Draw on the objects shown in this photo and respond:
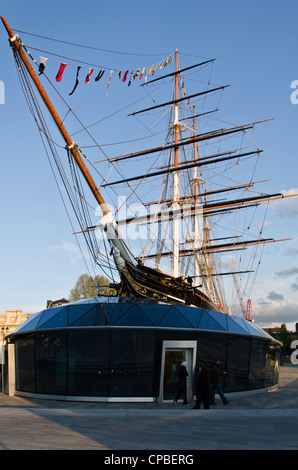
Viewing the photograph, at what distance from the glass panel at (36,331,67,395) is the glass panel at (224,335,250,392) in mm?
6008

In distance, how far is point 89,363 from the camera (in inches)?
576

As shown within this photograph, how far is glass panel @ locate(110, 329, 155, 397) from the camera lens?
14398 mm

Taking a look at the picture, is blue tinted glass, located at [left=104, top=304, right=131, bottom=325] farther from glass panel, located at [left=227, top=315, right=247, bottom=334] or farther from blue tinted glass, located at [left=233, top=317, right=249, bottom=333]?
blue tinted glass, located at [left=233, top=317, right=249, bottom=333]

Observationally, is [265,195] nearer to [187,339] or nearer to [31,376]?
[187,339]

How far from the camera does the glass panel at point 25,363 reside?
1612 cm

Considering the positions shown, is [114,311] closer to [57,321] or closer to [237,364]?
[57,321]

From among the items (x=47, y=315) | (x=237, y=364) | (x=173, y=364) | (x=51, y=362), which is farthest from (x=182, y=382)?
(x=47, y=315)

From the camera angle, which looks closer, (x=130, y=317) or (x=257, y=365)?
(x=130, y=317)

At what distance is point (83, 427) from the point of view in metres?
9.53

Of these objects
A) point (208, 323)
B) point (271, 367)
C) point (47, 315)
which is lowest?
point (271, 367)

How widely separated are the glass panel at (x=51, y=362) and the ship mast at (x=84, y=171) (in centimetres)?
575

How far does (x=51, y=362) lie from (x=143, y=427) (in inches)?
267

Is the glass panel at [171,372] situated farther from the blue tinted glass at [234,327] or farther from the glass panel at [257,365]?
the glass panel at [257,365]
